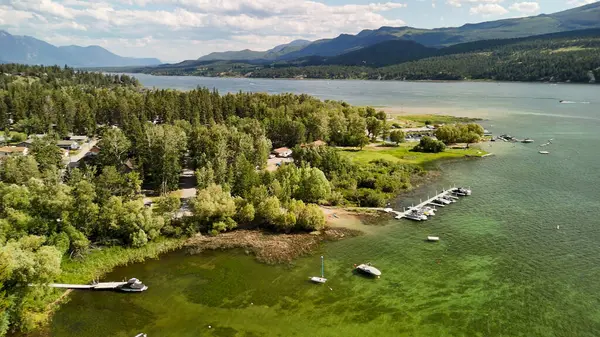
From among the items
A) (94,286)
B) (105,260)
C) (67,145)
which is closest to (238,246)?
(105,260)

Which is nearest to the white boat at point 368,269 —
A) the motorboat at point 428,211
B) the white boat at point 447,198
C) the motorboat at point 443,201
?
the motorboat at point 428,211

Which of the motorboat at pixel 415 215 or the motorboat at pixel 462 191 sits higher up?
the motorboat at pixel 462 191

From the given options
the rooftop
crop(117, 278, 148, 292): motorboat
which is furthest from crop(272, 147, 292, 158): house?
crop(117, 278, 148, 292): motorboat

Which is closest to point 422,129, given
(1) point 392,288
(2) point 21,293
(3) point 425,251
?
(3) point 425,251

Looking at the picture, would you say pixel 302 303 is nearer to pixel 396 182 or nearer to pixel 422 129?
pixel 396 182

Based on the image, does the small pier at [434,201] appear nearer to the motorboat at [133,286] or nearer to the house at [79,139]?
the motorboat at [133,286]

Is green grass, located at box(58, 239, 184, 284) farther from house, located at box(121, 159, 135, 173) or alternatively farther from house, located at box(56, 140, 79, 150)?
house, located at box(56, 140, 79, 150)

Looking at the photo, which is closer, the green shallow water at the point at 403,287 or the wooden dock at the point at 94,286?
the green shallow water at the point at 403,287
